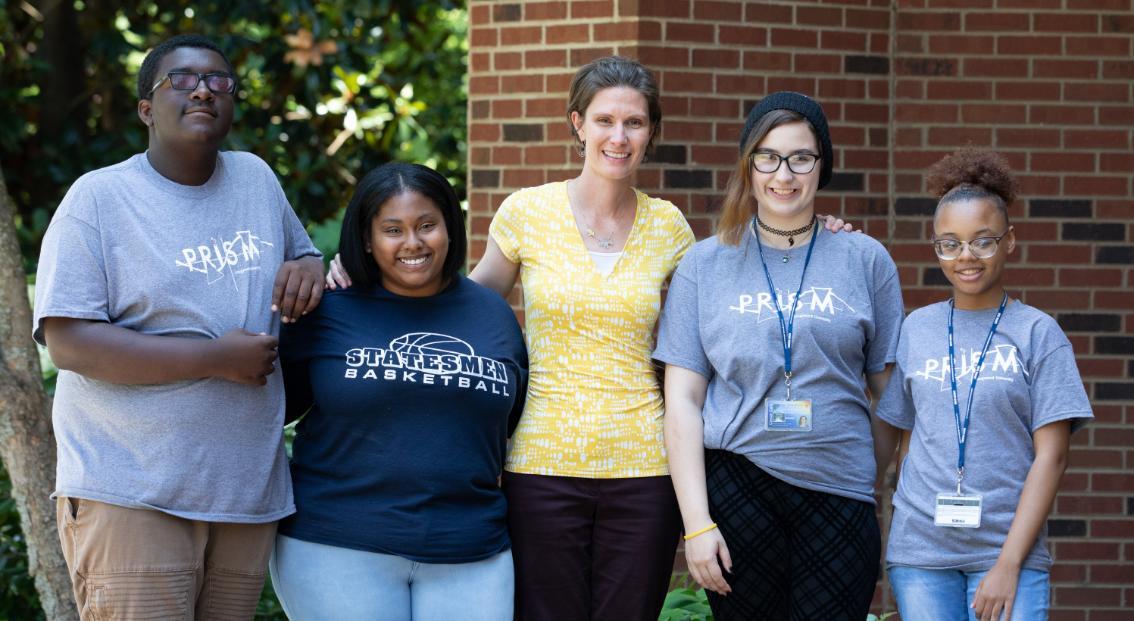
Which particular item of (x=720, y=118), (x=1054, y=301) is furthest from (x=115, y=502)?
(x=1054, y=301)

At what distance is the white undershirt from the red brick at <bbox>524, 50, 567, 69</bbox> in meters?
1.76

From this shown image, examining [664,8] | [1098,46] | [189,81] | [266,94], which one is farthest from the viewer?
[266,94]

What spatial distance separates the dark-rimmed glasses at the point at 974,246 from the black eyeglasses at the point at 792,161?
0.39m

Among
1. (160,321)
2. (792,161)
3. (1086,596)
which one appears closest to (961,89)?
(1086,596)

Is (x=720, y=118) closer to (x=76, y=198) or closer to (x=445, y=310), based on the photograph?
(x=445, y=310)

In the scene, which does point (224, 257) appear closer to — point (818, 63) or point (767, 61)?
point (767, 61)

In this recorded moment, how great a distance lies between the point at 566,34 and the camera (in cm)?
493

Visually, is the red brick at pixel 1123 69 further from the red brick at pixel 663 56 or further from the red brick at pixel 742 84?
the red brick at pixel 663 56

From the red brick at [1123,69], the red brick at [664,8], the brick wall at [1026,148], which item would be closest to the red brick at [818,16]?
the brick wall at [1026,148]

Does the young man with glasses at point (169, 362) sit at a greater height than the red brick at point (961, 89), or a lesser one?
lesser

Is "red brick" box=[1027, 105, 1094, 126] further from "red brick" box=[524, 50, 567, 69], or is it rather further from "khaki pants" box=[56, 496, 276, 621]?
"khaki pants" box=[56, 496, 276, 621]

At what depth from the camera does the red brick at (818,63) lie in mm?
4973

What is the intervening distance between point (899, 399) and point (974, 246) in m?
0.43

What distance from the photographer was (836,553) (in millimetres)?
3135
